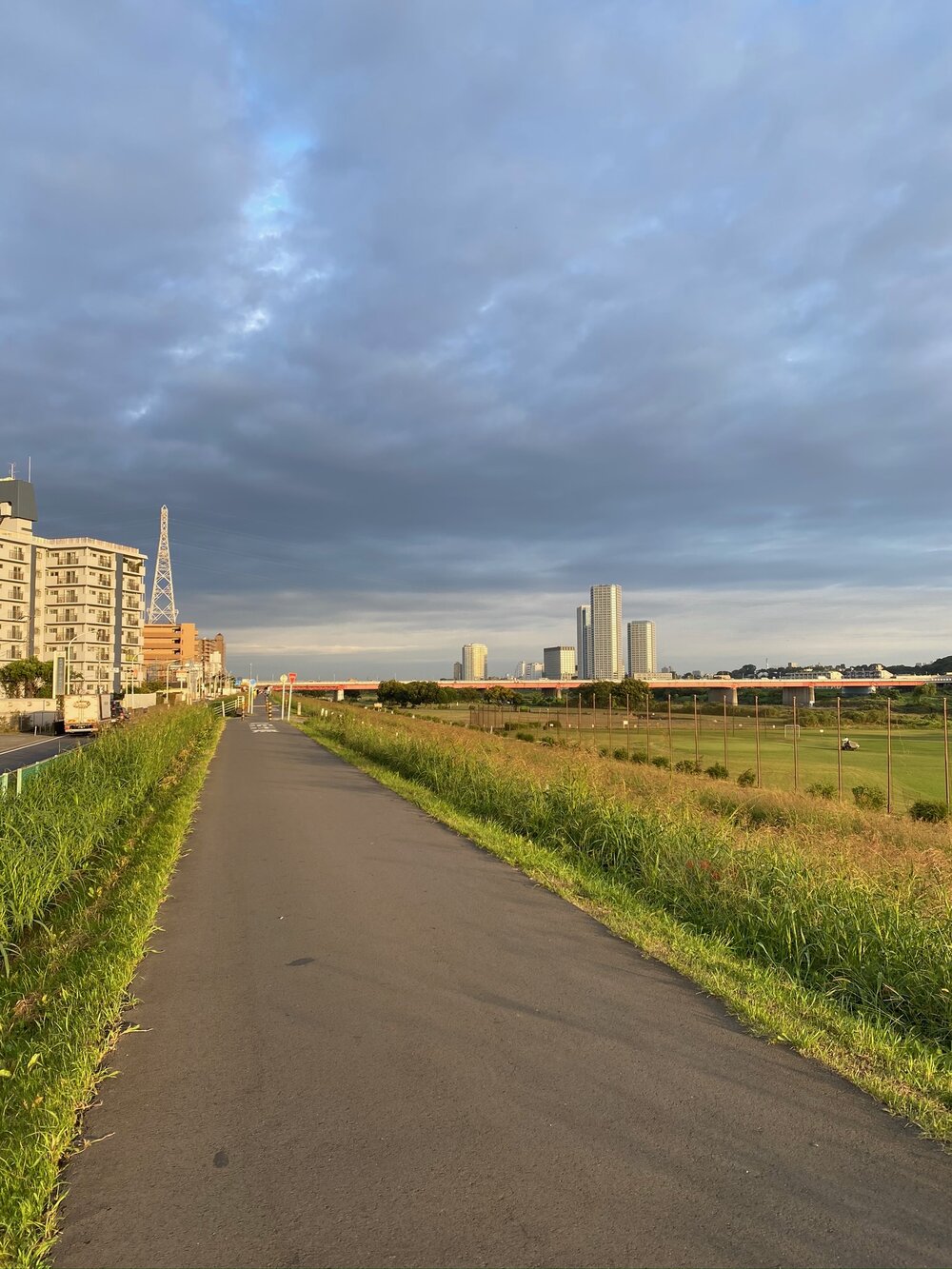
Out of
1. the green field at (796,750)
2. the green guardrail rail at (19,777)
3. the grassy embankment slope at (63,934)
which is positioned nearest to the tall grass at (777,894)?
the grassy embankment slope at (63,934)

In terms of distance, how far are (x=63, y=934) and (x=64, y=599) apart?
104 metres

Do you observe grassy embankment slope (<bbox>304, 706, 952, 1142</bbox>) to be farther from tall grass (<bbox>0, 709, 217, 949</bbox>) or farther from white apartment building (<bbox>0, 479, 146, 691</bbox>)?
white apartment building (<bbox>0, 479, 146, 691</bbox>)

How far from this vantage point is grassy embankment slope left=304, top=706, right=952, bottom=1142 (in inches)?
188

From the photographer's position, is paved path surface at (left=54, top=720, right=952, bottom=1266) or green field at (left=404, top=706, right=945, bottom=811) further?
green field at (left=404, top=706, right=945, bottom=811)

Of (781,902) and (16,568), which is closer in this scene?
(781,902)

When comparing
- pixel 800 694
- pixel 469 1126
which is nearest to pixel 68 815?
pixel 469 1126

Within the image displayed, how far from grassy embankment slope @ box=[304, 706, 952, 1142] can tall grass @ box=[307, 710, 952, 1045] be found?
0.02m

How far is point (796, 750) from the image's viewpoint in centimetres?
2414

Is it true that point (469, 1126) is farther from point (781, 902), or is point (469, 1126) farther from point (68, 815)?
point (68, 815)

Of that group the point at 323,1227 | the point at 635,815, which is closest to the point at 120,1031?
the point at 323,1227

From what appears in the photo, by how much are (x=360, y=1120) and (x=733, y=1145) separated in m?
1.71

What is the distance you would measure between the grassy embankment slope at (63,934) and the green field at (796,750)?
15.6m

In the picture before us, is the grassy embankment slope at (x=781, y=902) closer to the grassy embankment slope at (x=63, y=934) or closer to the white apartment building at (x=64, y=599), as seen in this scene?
the grassy embankment slope at (x=63, y=934)

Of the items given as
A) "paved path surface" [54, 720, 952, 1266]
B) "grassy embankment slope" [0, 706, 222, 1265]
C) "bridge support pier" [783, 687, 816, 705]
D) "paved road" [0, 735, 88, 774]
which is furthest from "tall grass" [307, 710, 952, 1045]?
"bridge support pier" [783, 687, 816, 705]
